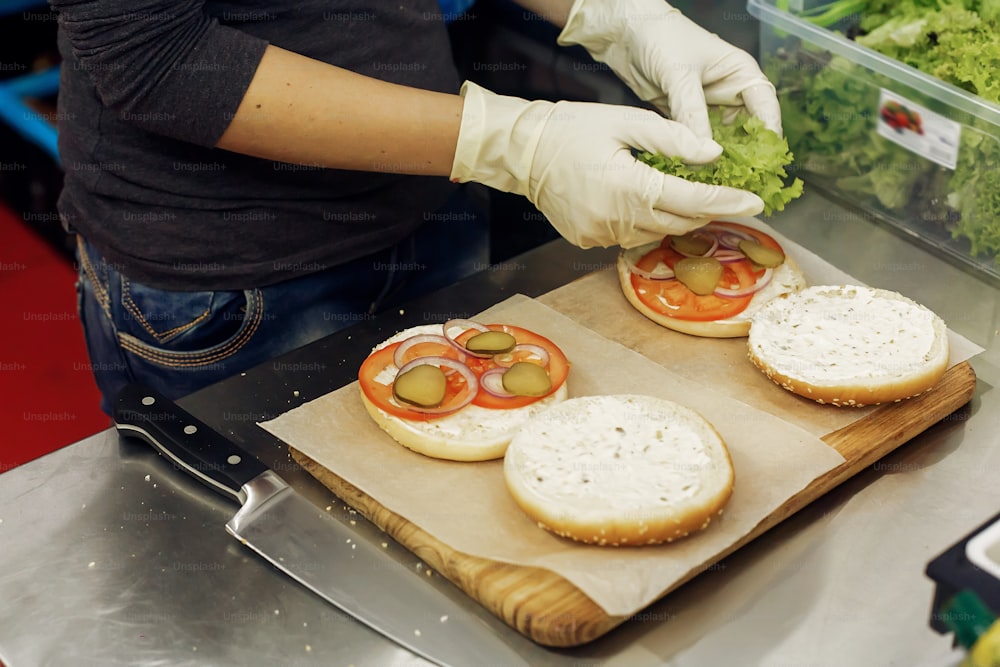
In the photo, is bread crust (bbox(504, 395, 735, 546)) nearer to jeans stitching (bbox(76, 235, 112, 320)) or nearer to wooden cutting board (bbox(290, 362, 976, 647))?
wooden cutting board (bbox(290, 362, 976, 647))

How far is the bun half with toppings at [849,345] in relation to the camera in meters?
1.99

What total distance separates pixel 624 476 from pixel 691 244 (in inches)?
31.9

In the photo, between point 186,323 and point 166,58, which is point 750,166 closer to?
point 166,58

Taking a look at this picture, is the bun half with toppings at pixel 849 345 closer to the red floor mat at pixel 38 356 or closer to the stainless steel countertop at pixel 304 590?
the stainless steel countertop at pixel 304 590

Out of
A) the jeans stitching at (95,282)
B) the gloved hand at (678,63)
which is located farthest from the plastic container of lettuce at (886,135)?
the jeans stitching at (95,282)

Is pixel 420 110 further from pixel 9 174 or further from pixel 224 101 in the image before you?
pixel 9 174

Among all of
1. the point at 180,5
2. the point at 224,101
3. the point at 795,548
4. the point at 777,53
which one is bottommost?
the point at 795,548

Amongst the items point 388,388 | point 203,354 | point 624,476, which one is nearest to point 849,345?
point 624,476

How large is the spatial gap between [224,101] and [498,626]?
1.14m

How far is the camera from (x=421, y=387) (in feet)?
6.41

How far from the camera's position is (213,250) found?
7.75 feet

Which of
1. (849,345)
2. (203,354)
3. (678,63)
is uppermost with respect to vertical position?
(678,63)

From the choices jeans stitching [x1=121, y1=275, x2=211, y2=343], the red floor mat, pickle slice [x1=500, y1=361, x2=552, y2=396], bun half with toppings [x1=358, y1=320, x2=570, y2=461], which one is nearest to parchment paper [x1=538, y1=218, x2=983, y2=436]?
Result: bun half with toppings [x1=358, y1=320, x2=570, y2=461]

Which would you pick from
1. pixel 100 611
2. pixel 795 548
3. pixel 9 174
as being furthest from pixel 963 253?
pixel 9 174
